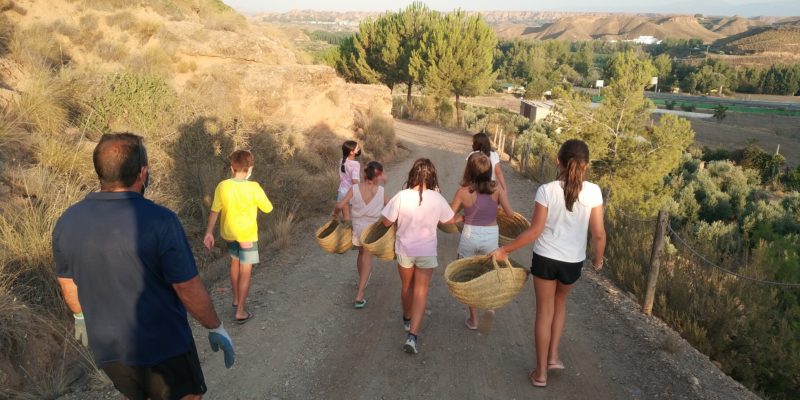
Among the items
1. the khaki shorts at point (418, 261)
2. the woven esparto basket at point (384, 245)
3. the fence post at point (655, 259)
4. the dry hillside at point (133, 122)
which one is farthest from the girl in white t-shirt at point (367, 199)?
the fence post at point (655, 259)

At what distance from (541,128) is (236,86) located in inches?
917

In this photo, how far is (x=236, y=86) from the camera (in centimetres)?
1413

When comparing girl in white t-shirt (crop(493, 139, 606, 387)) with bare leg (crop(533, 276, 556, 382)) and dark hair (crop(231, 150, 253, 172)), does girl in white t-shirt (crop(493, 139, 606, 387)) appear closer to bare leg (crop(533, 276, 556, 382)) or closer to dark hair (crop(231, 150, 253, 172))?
bare leg (crop(533, 276, 556, 382))

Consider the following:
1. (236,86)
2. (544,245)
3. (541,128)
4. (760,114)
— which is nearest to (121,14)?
(236,86)

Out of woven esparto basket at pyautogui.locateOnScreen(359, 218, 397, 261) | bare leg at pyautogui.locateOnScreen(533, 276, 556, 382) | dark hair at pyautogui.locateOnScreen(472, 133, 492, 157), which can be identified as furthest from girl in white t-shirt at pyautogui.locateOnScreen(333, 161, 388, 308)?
bare leg at pyautogui.locateOnScreen(533, 276, 556, 382)

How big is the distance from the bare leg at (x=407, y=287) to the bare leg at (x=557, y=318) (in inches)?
53.9

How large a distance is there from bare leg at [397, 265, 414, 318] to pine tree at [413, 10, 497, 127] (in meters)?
29.0

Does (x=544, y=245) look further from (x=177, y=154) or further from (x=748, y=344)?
(x=177, y=154)

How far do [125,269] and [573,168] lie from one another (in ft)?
10.2

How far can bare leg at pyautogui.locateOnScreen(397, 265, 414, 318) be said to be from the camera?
469 centimetres

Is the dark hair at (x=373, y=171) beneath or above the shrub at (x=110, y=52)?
beneath

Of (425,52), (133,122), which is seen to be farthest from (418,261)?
(425,52)

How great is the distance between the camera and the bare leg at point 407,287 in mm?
4691

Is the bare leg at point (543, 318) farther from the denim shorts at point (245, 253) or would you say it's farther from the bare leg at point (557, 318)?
the denim shorts at point (245, 253)
